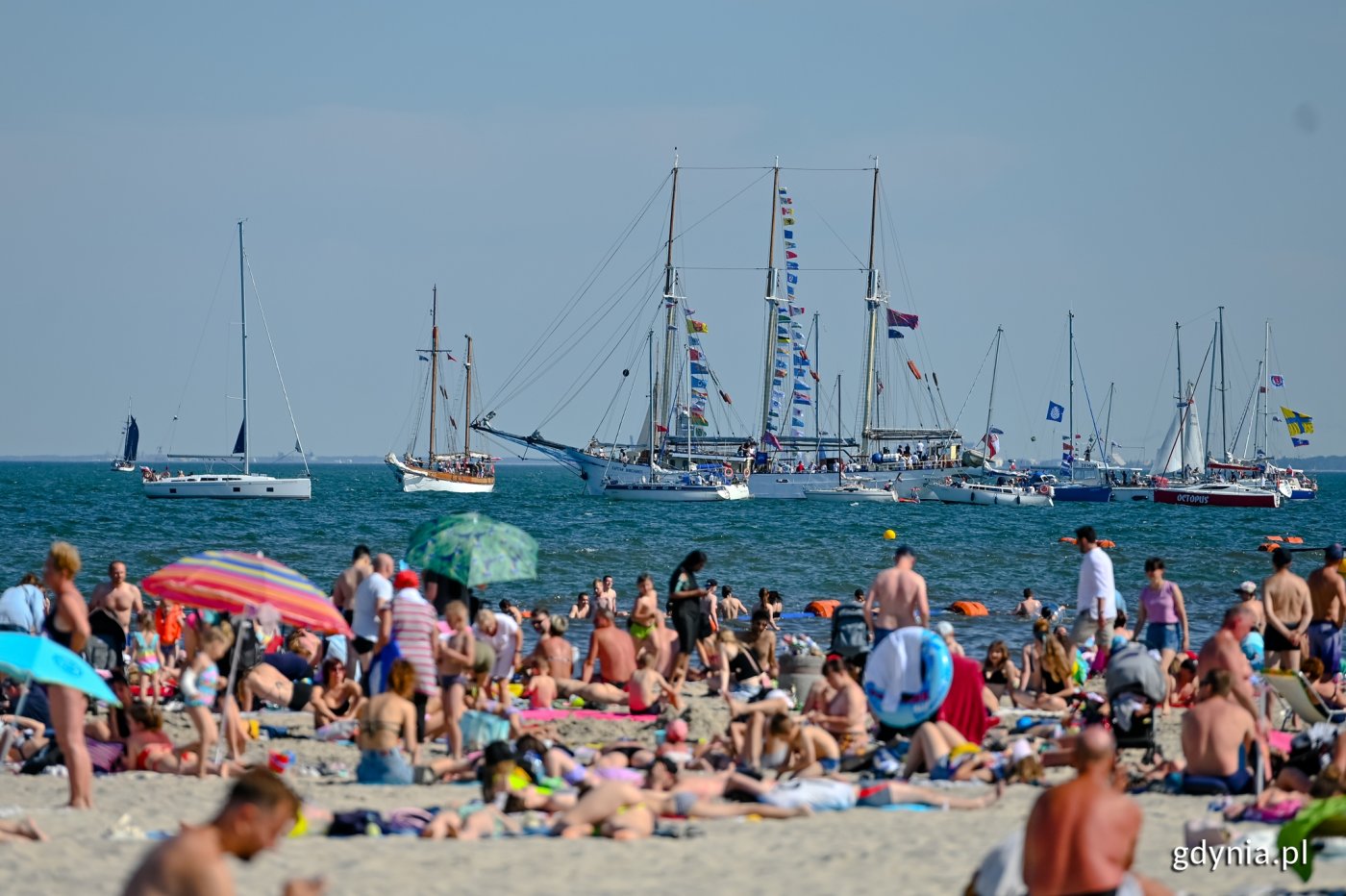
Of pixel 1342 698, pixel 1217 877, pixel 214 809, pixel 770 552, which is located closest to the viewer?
pixel 1217 877

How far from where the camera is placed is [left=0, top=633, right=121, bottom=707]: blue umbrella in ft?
29.4

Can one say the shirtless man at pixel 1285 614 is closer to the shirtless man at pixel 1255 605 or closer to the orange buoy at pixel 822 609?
the shirtless man at pixel 1255 605

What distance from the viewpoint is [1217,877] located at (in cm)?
805

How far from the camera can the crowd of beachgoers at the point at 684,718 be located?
864 cm

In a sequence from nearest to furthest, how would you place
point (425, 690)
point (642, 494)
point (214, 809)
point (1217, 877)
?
point (1217, 877), point (214, 809), point (425, 690), point (642, 494)

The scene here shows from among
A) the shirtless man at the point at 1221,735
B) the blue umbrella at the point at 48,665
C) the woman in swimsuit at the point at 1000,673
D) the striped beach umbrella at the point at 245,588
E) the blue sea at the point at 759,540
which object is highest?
the striped beach umbrella at the point at 245,588

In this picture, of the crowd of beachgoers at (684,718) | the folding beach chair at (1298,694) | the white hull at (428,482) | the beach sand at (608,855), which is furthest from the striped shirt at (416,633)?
the white hull at (428,482)

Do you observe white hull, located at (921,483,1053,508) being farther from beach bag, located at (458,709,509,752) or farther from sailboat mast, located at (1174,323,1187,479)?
beach bag, located at (458,709,509,752)

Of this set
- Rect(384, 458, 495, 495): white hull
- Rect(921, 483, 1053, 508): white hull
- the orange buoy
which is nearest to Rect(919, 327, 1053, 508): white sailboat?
Rect(921, 483, 1053, 508): white hull

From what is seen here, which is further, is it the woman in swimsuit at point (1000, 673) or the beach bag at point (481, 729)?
the woman in swimsuit at point (1000, 673)

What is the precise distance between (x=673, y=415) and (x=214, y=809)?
75372 millimetres

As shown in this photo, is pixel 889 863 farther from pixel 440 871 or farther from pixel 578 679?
pixel 578 679

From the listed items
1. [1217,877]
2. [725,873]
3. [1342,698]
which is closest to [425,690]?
[725,873]

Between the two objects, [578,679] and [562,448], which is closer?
[578,679]
